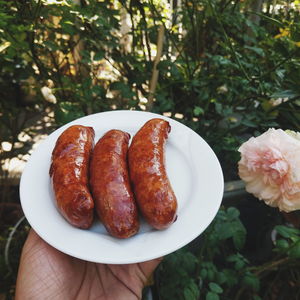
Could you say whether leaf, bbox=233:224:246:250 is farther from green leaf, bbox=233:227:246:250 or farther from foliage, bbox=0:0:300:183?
foliage, bbox=0:0:300:183

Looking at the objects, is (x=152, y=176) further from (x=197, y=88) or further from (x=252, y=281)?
(x=197, y=88)

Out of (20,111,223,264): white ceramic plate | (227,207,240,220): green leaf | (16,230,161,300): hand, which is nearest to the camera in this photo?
(20,111,223,264): white ceramic plate

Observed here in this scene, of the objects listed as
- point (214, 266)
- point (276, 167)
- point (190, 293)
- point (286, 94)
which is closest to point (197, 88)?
point (286, 94)

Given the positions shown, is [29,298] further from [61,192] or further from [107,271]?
[61,192]

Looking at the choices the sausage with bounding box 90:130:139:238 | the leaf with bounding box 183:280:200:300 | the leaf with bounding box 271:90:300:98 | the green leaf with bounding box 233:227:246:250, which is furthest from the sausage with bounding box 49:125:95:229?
the leaf with bounding box 271:90:300:98

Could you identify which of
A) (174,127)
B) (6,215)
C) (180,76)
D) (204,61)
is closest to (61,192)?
(174,127)

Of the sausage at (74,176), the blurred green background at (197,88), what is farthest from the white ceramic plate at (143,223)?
the blurred green background at (197,88)
